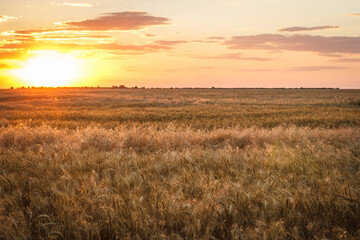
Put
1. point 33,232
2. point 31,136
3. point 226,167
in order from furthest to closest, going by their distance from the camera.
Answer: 1. point 31,136
2. point 226,167
3. point 33,232

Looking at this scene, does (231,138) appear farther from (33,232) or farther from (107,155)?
(33,232)

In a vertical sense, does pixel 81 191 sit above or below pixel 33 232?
above

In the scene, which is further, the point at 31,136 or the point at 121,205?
the point at 31,136

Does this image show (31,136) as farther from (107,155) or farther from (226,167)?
(226,167)

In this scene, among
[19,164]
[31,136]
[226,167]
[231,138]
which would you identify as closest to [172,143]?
[231,138]

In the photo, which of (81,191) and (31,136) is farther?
(31,136)

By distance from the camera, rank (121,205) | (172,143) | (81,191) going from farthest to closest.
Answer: (172,143) < (81,191) < (121,205)

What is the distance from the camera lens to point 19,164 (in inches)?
229

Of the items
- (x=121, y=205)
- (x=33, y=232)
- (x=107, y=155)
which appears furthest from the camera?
(x=107, y=155)

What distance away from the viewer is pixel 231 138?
9.24m

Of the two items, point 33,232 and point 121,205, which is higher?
point 121,205

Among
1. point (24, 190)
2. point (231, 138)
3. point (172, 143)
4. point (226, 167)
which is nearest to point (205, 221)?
point (226, 167)

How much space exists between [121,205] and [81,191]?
85 centimetres

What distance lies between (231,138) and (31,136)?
21.6 ft
